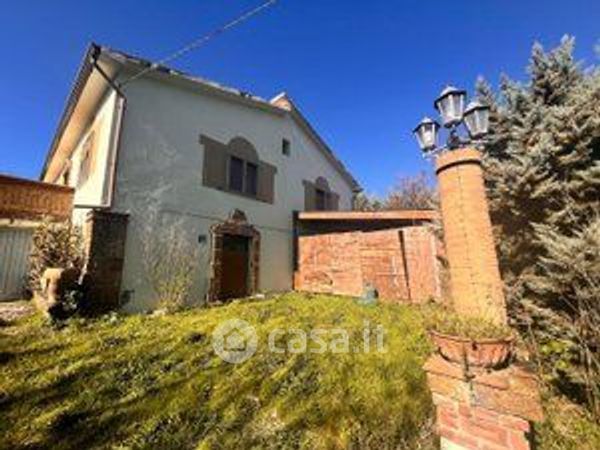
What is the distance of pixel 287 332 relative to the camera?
605 cm

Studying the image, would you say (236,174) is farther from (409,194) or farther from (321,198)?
(409,194)

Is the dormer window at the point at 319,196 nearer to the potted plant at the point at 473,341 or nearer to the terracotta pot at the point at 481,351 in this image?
the potted plant at the point at 473,341

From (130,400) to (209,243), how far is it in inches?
252

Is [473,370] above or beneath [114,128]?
beneath

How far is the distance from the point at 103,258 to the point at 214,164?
4.24m

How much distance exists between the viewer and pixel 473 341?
2402mm

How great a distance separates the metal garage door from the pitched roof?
154 inches

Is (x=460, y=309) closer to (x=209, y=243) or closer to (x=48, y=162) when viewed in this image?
(x=209, y=243)

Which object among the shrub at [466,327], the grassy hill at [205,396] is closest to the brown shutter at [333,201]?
the grassy hill at [205,396]

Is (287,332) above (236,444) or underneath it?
above

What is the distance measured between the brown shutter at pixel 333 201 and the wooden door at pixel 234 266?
5489 mm

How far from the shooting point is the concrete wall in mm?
8398

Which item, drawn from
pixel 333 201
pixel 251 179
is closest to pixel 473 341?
pixel 251 179

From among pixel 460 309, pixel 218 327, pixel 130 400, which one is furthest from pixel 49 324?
pixel 460 309
